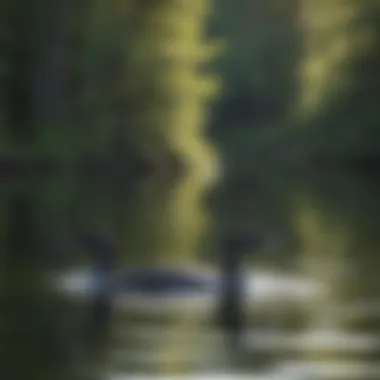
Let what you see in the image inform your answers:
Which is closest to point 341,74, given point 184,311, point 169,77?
point 169,77

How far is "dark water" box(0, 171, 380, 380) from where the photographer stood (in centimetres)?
442

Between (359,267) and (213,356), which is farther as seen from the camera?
(359,267)

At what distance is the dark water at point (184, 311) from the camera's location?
4.42 m

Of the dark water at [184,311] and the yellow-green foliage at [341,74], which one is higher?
the yellow-green foliage at [341,74]

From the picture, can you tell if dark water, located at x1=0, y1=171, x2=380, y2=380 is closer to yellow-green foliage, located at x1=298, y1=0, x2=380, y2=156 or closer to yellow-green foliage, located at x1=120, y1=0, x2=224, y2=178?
yellow-green foliage, located at x1=120, y1=0, x2=224, y2=178

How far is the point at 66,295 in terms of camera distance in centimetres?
568

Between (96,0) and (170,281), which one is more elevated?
(96,0)

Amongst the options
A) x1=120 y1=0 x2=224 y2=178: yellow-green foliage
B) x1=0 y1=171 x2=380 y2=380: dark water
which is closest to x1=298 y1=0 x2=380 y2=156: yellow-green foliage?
x1=120 y1=0 x2=224 y2=178: yellow-green foliage

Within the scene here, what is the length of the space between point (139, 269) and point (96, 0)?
13565 millimetres

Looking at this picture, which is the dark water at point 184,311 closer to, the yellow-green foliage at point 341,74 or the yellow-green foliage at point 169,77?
the yellow-green foliage at point 169,77

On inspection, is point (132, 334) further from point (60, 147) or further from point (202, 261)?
point (60, 147)

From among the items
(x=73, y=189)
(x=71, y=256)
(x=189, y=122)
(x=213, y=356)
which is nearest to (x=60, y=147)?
(x=189, y=122)

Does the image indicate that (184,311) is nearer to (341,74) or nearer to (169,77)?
(169,77)

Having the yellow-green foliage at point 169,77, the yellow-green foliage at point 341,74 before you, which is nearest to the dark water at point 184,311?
the yellow-green foliage at point 169,77
